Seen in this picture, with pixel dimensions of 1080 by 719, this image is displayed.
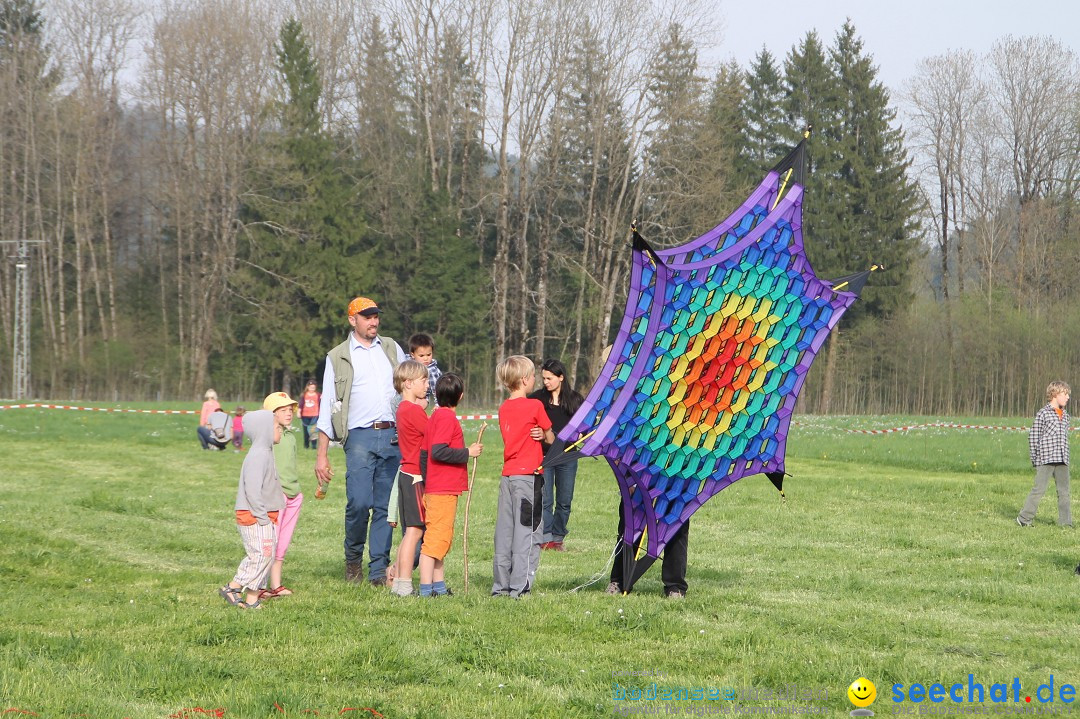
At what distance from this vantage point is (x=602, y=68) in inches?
1905

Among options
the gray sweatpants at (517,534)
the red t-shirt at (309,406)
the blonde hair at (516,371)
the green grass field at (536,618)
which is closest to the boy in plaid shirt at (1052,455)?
the green grass field at (536,618)

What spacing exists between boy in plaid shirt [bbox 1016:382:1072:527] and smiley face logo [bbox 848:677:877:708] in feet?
29.1

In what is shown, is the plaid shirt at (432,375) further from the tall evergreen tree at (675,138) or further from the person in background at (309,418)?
the tall evergreen tree at (675,138)

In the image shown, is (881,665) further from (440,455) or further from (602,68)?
(602,68)

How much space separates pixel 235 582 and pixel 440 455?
1.69 meters

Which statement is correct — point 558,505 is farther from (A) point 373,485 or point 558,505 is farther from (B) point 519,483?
(B) point 519,483

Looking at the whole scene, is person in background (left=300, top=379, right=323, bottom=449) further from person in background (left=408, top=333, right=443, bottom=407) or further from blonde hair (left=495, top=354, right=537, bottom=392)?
blonde hair (left=495, top=354, right=537, bottom=392)

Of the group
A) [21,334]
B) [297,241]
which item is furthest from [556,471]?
[21,334]

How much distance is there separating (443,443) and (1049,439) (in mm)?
8686

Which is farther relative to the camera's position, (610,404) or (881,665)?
(610,404)

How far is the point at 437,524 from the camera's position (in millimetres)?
8531

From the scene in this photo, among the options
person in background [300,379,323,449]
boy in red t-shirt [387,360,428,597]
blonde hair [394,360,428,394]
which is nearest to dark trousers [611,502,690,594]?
boy in red t-shirt [387,360,428,597]

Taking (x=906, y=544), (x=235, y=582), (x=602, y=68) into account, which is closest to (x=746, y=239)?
(x=235, y=582)

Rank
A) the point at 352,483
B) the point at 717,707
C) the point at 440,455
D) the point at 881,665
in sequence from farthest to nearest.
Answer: the point at 352,483 < the point at 440,455 < the point at 881,665 < the point at 717,707
